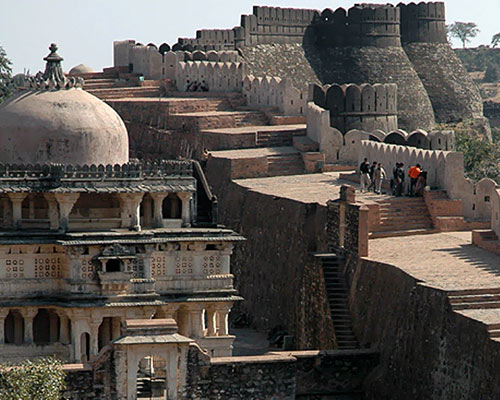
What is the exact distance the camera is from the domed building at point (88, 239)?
32281 mm

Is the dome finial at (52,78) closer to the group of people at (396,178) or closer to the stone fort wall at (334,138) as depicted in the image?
the group of people at (396,178)

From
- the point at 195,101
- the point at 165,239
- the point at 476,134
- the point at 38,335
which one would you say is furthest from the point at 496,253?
the point at 476,134

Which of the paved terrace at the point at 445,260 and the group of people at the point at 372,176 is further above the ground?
the group of people at the point at 372,176

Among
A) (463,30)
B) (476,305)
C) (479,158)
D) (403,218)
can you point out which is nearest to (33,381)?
(476,305)

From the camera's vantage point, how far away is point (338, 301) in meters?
35.0

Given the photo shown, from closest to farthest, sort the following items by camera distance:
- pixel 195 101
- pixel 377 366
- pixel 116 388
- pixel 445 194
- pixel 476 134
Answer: pixel 116 388 < pixel 377 366 < pixel 445 194 < pixel 195 101 < pixel 476 134

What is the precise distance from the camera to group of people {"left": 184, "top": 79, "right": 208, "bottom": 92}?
52.3 meters

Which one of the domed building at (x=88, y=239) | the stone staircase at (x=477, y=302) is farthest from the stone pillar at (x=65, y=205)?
the stone staircase at (x=477, y=302)

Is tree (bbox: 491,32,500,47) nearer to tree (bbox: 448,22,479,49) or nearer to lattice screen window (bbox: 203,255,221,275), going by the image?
tree (bbox: 448,22,479,49)

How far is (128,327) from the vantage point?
30109 millimetres

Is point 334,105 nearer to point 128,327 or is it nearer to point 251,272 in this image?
point 251,272

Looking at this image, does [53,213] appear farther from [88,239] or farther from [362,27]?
[362,27]

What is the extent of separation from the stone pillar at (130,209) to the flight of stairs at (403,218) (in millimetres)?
5442

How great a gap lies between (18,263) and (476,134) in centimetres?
2975
